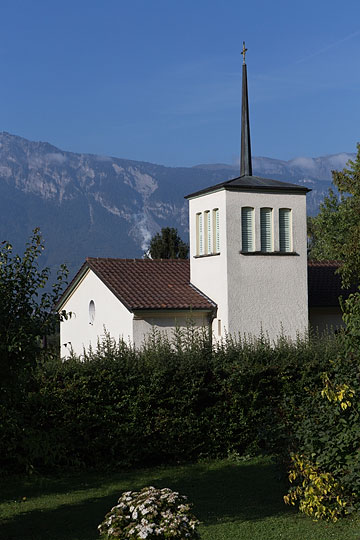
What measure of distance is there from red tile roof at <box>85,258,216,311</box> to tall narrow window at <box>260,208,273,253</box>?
2994 mm

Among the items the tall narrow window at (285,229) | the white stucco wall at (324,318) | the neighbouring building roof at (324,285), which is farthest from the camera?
the neighbouring building roof at (324,285)

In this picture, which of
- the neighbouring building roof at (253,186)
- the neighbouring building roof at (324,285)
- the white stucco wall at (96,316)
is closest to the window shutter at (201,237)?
the neighbouring building roof at (253,186)

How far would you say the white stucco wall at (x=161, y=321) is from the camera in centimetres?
2608

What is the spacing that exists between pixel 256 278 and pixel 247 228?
6.40 feet

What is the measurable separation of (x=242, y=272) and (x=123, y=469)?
38.8 feet

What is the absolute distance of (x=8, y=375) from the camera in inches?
429

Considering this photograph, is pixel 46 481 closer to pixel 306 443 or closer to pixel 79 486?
pixel 79 486

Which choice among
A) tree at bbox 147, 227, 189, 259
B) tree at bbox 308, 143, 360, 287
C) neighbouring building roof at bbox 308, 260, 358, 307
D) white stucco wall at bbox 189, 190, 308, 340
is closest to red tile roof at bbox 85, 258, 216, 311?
white stucco wall at bbox 189, 190, 308, 340

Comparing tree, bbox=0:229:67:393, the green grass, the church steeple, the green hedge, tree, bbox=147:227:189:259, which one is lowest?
the green grass

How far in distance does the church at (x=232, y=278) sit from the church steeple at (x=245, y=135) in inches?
92.4

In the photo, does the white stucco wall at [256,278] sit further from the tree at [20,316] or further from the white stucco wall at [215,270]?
the tree at [20,316]

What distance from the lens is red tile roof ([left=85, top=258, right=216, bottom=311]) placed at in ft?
87.5

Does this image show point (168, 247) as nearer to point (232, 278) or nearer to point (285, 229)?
point (285, 229)

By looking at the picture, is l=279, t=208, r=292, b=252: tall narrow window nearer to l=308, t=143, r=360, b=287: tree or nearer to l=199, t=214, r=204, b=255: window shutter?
l=199, t=214, r=204, b=255: window shutter
